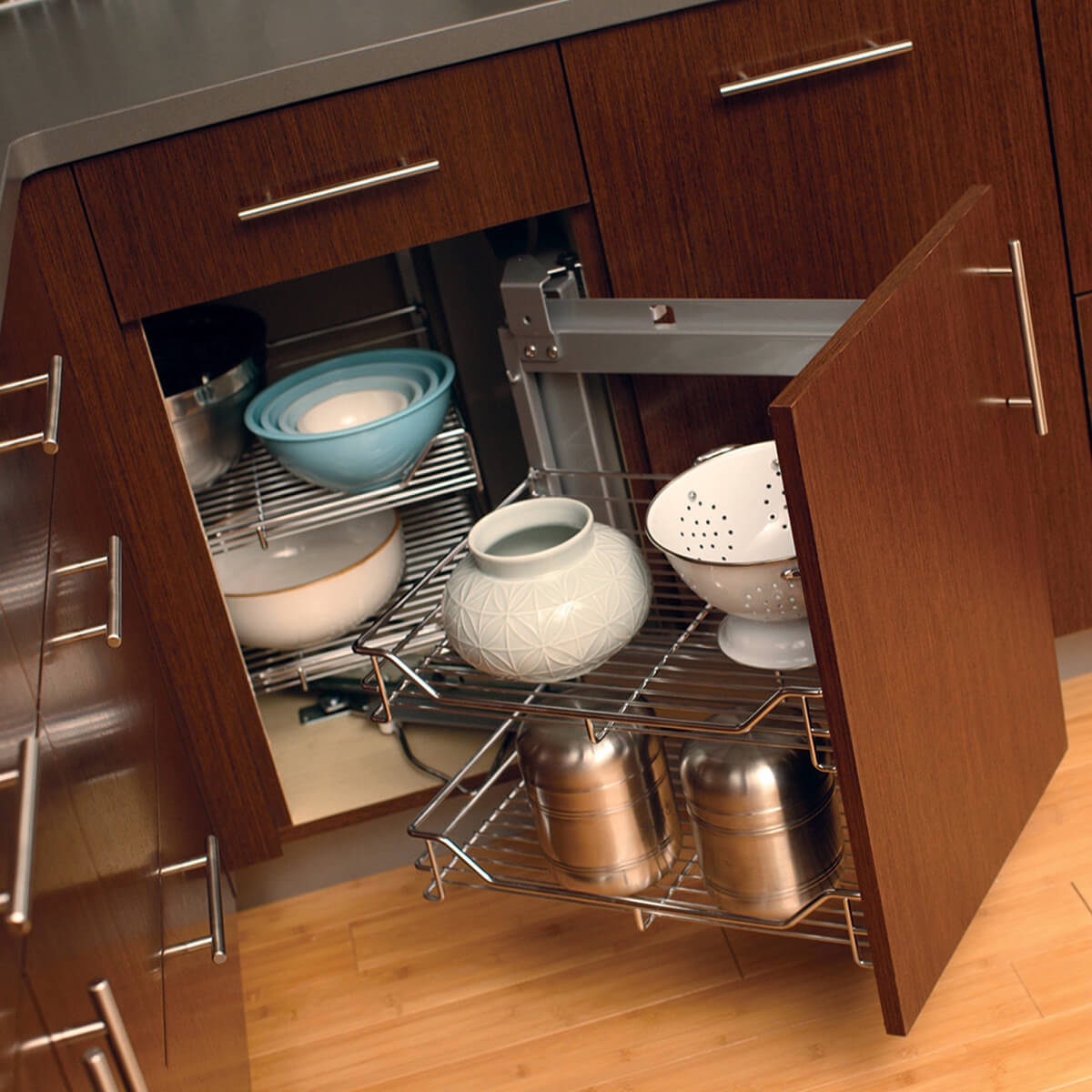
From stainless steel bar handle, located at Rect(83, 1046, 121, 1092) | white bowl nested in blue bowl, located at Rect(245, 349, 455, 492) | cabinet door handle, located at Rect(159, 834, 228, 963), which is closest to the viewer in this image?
stainless steel bar handle, located at Rect(83, 1046, 121, 1092)

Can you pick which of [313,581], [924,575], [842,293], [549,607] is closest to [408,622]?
[313,581]

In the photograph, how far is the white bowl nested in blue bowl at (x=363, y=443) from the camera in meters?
1.53

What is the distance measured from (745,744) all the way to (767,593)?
186 millimetres

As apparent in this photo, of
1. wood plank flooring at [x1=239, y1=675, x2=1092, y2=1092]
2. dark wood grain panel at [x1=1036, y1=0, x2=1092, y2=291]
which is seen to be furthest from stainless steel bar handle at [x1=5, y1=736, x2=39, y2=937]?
dark wood grain panel at [x1=1036, y1=0, x2=1092, y2=291]

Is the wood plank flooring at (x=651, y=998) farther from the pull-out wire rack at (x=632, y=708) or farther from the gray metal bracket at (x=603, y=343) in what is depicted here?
the gray metal bracket at (x=603, y=343)

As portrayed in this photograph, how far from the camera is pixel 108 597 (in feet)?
3.59

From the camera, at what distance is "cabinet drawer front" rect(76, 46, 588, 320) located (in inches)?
51.8

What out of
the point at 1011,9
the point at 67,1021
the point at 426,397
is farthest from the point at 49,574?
the point at 1011,9

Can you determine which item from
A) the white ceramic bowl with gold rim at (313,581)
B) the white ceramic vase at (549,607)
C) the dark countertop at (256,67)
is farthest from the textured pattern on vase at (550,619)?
the dark countertop at (256,67)

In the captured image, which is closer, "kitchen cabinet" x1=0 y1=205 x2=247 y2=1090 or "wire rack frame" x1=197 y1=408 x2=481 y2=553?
"kitchen cabinet" x1=0 y1=205 x2=247 y2=1090

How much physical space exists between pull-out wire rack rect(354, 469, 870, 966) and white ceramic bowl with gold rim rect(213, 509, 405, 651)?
0.10 meters

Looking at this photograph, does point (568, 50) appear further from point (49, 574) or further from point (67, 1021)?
point (67, 1021)

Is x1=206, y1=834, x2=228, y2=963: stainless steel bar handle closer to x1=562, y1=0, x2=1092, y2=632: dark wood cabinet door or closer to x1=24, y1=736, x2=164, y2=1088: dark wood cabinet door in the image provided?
x1=24, y1=736, x2=164, y2=1088: dark wood cabinet door

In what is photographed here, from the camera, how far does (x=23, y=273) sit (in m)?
1.23
